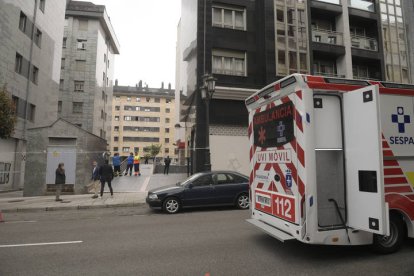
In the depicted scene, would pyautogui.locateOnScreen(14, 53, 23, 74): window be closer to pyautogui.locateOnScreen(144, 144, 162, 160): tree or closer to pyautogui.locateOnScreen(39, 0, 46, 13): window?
pyautogui.locateOnScreen(39, 0, 46, 13): window

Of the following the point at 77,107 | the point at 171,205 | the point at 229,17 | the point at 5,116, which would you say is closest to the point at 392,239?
the point at 171,205

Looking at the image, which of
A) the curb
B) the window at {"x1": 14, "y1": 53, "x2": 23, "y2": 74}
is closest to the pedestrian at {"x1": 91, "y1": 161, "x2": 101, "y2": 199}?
the curb

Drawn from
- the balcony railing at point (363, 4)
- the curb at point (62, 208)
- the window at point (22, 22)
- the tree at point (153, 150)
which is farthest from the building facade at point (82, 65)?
the tree at point (153, 150)

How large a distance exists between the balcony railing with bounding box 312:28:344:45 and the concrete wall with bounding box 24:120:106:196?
1723 cm

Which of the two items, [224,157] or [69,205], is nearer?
[69,205]

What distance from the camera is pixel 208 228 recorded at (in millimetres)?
6684

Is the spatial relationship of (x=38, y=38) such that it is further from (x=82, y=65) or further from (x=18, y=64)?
(x=82, y=65)

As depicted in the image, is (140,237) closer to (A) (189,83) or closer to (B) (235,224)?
(B) (235,224)

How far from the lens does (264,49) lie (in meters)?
18.6

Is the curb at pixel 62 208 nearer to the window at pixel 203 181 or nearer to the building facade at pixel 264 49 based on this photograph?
the window at pixel 203 181

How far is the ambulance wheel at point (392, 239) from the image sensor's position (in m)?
4.61

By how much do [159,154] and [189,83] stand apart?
191ft

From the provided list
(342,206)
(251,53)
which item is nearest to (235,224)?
(342,206)

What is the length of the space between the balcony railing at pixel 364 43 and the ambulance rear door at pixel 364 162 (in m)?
20.3
